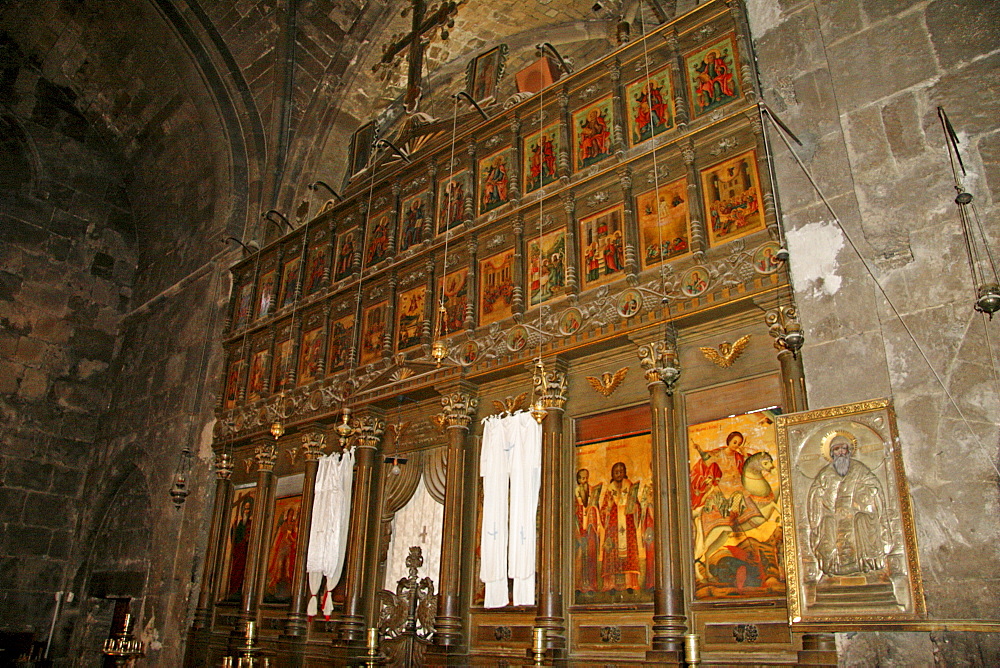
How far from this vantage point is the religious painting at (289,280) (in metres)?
13.0

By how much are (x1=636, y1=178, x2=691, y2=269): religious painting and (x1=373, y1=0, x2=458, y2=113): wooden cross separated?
19.8ft

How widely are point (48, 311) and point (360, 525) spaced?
1064 centimetres

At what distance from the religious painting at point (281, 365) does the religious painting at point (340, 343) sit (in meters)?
0.95

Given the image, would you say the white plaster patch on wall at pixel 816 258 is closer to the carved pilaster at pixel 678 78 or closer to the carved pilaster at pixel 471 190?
A: the carved pilaster at pixel 678 78

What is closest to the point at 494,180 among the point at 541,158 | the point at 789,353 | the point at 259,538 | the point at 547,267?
the point at 541,158

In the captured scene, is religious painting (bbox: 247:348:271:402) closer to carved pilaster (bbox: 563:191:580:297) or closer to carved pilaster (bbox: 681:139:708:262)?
carved pilaster (bbox: 563:191:580:297)

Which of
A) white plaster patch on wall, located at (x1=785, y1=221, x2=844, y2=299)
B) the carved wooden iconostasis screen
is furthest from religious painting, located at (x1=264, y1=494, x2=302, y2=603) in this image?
white plaster patch on wall, located at (x1=785, y1=221, x2=844, y2=299)

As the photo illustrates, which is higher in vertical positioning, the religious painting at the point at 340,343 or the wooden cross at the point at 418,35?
the wooden cross at the point at 418,35

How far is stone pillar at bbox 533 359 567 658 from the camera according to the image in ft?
24.1

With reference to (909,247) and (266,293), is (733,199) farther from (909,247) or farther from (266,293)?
(266,293)

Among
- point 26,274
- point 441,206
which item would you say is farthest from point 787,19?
point 26,274

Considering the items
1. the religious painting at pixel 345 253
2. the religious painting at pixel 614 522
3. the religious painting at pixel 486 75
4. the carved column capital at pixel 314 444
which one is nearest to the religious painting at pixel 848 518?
the religious painting at pixel 614 522

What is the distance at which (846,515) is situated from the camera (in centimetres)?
548

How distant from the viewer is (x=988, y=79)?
616 centimetres
